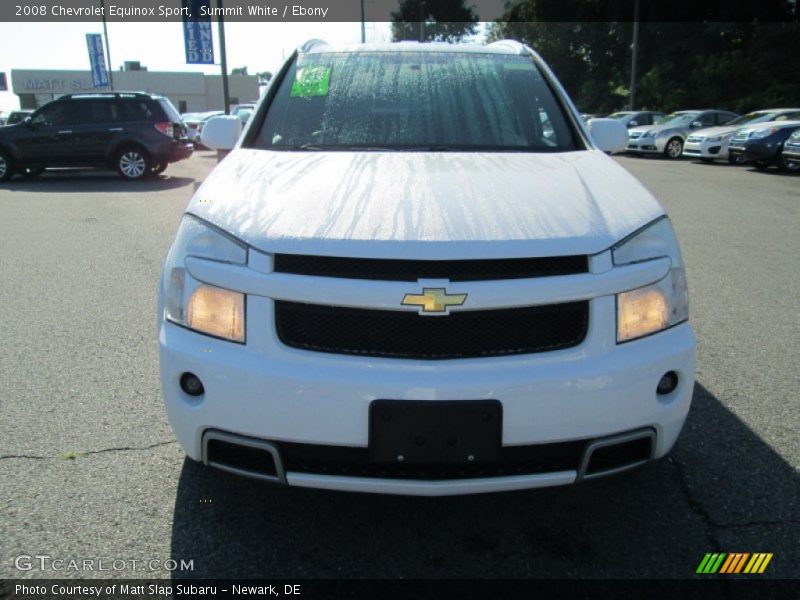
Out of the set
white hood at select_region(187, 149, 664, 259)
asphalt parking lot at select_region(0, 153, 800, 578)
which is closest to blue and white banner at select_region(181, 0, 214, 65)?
asphalt parking lot at select_region(0, 153, 800, 578)

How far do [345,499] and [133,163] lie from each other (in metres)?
13.1

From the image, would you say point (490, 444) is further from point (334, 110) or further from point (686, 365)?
point (334, 110)

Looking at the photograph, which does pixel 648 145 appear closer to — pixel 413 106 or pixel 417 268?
pixel 413 106

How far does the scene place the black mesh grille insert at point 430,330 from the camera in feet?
6.43

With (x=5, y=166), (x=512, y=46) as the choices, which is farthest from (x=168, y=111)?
(x=512, y=46)

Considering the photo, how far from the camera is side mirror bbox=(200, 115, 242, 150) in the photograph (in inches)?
135

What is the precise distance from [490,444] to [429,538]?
570 millimetres

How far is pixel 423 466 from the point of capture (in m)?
1.99

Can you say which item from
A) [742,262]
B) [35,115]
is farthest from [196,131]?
[742,262]

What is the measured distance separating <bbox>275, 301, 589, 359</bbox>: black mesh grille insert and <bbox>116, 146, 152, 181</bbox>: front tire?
13.1 metres

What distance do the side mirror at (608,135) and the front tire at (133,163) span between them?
1225 centimetres

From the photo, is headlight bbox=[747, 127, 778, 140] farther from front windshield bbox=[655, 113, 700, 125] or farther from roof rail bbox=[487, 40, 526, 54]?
roof rail bbox=[487, 40, 526, 54]

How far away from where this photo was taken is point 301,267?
1.99 meters

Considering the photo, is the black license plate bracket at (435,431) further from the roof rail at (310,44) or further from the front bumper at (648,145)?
the front bumper at (648,145)
